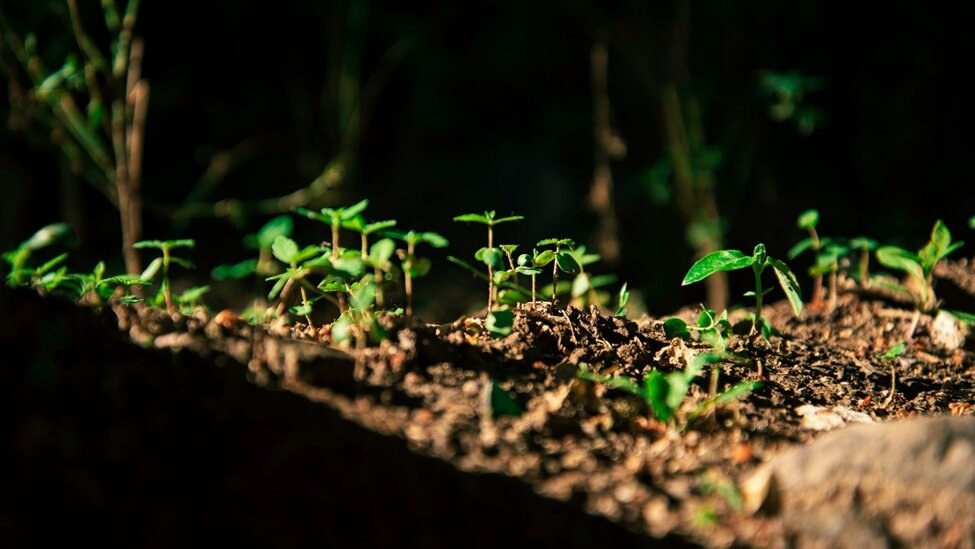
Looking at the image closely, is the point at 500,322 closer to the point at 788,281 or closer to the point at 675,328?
the point at 675,328

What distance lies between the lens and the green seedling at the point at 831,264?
189cm

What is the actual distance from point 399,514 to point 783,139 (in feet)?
14.4

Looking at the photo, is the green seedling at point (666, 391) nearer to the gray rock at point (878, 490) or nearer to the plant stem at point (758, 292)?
the gray rock at point (878, 490)

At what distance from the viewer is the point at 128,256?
285 cm

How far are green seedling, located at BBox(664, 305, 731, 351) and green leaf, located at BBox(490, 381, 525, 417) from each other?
0.39 metres

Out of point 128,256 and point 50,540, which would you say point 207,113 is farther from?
point 50,540

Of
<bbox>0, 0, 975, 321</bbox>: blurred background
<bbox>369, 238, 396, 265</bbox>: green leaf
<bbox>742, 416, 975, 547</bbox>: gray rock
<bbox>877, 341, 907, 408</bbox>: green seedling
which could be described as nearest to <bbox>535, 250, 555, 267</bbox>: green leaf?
<bbox>369, 238, 396, 265</bbox>: green leaf

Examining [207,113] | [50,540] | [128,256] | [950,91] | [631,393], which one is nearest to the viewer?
[50,540]

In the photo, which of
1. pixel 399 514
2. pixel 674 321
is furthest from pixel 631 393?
pixel 399 514

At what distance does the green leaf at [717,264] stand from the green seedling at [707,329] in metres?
0.06

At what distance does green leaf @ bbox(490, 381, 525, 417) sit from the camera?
1.20 m

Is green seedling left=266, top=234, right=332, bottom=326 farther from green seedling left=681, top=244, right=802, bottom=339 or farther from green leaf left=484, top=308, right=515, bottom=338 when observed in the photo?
green seedling left=681, top=244, right=802, bottom=339

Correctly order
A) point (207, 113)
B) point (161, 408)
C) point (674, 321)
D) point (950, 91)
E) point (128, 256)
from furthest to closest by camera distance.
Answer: point (207, 113), point (950, 91), point (128, 256), point (674, 321), point (161, 408)

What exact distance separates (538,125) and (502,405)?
4671 millimetres
